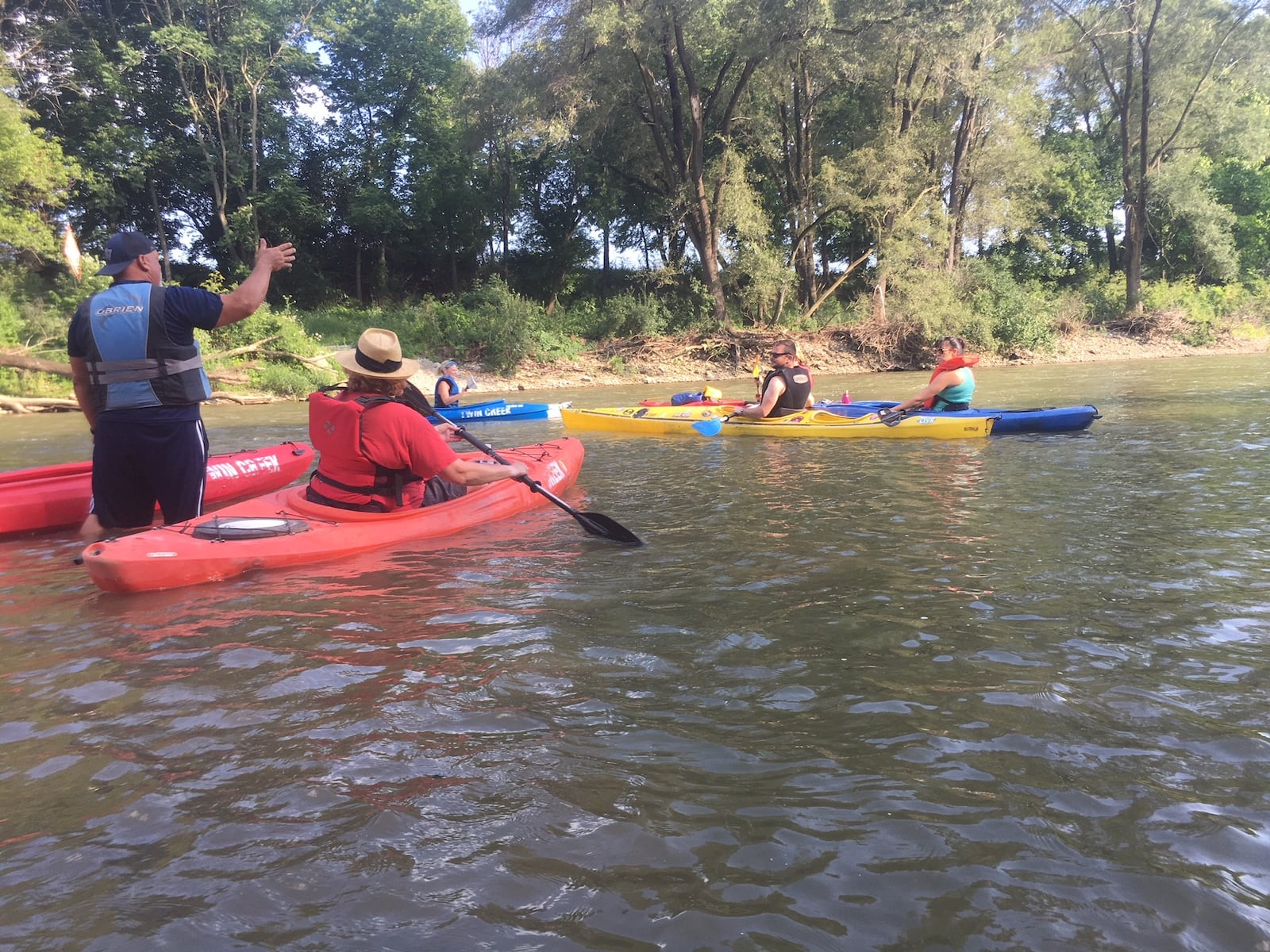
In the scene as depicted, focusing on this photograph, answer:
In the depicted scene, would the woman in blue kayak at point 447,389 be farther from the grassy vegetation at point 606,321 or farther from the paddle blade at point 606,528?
the paddle blade at point 606,528

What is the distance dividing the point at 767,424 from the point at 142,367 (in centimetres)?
658

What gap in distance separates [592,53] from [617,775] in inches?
799

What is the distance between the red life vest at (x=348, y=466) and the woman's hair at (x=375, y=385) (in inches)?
3.2

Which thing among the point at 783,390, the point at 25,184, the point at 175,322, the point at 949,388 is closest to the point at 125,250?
the point at 175,322

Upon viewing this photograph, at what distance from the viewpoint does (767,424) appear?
918 centimetres

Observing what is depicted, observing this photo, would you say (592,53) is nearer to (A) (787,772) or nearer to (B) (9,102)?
(B) (9,102)

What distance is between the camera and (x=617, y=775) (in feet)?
7.03

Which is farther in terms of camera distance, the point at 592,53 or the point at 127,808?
the point at 592,53

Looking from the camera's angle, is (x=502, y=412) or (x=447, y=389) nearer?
(x=447, y=389)

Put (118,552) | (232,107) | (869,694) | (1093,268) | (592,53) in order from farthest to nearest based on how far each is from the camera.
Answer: (1093,268) < (232,107) < (592,53) < (118,552) < (869,694)

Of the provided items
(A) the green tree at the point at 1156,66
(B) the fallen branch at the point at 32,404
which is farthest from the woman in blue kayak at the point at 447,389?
(A) the green tree at the point at 1156,66

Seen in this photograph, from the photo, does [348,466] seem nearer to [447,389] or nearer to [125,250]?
[125,250]

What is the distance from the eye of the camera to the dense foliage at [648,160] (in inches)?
753

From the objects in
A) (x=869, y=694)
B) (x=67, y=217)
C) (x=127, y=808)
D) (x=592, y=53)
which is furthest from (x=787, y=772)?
(x=67, y=217)
